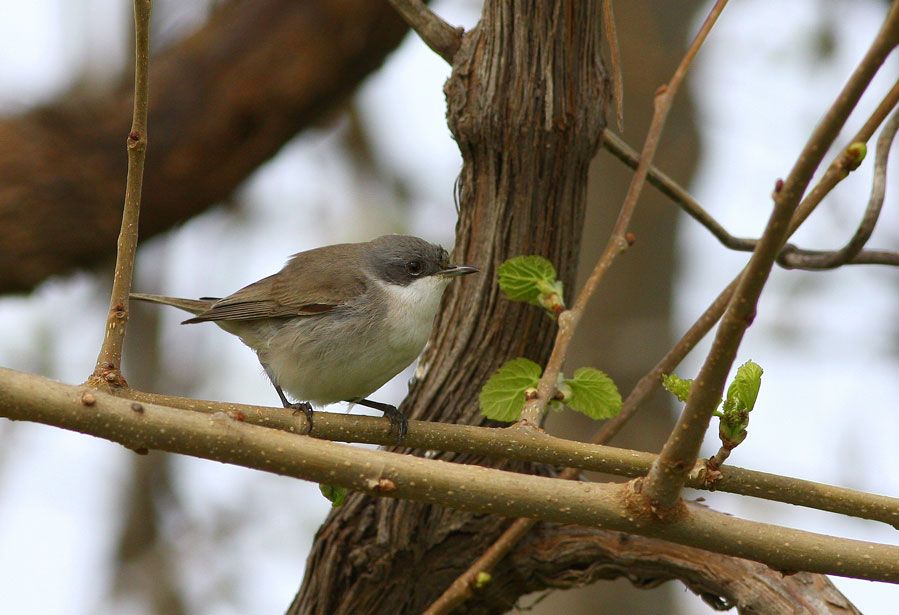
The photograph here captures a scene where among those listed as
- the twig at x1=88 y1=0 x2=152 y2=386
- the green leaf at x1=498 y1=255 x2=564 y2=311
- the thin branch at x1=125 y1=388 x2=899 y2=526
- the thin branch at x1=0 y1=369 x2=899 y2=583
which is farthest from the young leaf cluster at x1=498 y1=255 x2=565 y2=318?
the twig at x1=88 y1=0 x2=152 y2=386

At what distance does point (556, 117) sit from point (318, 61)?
2.33m

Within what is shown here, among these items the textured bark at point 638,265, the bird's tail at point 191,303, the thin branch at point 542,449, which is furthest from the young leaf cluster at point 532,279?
the textured bark at point 638,265

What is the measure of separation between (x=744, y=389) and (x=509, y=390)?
1.00 meters

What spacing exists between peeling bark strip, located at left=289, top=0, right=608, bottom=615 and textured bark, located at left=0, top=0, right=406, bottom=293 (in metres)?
1.91

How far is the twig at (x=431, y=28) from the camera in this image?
12.6 ft

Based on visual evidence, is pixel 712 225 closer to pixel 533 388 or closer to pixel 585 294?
pixel 585 294

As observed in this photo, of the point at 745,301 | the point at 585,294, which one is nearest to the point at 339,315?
the point at 585,294

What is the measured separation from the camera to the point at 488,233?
4.04m

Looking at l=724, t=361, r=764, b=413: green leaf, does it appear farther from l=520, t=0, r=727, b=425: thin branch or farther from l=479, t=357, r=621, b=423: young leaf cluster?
l=479, t=357, r=621, b=423: young leaf cluster

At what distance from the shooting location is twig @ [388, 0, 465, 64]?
12.6 feet

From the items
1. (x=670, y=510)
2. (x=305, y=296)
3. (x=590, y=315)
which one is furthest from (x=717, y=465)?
(x=590, y=315)

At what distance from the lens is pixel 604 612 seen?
6.34 m

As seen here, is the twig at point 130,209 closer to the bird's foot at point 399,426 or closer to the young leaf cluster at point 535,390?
the bird's foot at point 399,426

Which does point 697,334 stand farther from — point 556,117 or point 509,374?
point 556,117
